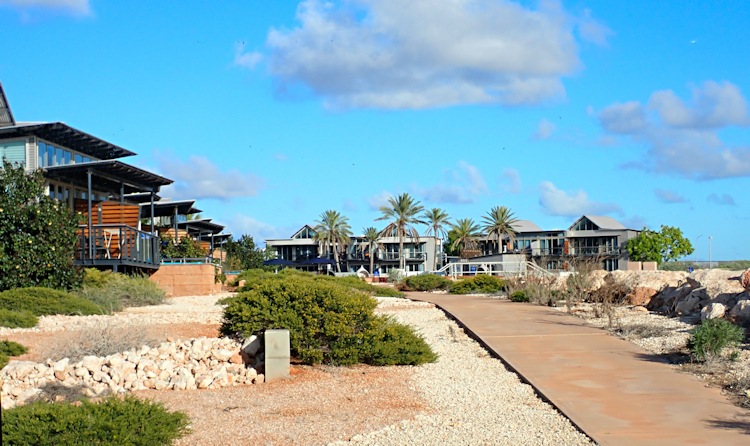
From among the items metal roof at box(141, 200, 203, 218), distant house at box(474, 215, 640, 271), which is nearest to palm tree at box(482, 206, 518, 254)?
distant house at box(474, 215, 640, 271)

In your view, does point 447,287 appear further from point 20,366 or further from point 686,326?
point 20,366

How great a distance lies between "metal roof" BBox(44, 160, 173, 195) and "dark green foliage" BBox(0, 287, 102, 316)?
342 inches

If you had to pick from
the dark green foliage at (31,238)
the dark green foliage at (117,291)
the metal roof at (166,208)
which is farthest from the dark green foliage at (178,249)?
the dark green foliage at (31,238)

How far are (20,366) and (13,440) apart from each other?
15.5 ft

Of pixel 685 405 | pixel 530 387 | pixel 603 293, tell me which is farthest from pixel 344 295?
pixel 603 293

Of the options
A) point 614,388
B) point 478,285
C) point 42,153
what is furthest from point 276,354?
point 42,153

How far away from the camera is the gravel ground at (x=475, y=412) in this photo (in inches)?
307

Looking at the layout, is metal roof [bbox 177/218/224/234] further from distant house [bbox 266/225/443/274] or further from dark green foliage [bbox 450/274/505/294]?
distant house [bbox 266/225/443/274]

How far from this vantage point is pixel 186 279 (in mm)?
31234

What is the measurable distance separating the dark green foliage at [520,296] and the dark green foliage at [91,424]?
18.0 meters

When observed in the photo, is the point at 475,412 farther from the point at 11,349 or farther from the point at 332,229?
the point at 332,229

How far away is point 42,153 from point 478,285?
691 inches

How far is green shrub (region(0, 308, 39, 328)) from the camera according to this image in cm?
1628

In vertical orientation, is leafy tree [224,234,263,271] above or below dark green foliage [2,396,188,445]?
above
